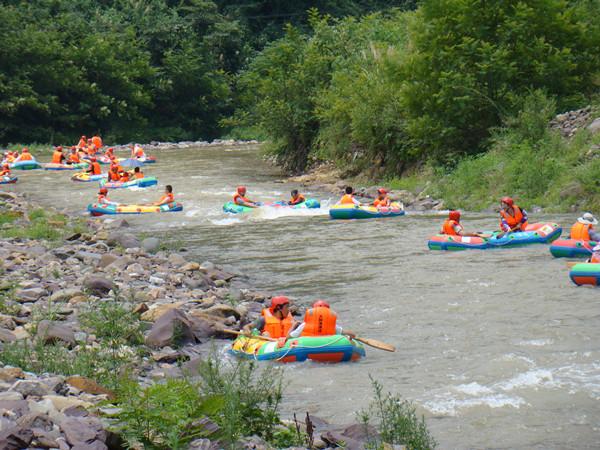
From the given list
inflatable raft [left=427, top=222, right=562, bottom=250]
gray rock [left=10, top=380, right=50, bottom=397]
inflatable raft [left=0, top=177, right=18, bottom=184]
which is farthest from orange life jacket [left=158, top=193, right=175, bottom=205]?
gray rock [left=10, top=380, right=50, bottom=397]

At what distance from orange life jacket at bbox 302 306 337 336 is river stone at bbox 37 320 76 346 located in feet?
8.24

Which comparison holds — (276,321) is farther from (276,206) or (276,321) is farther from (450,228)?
(276,206)

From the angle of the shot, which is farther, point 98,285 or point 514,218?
point 514,218

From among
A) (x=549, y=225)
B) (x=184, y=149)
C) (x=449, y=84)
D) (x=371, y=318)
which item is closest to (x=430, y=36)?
(x=449, y=84)

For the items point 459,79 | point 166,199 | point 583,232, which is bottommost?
point 166,199

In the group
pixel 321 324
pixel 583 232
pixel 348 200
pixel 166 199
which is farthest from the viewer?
pixel 166 199

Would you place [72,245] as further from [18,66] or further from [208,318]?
[18,66]

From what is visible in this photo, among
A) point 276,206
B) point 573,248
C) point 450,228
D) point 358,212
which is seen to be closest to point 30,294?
point 450,228

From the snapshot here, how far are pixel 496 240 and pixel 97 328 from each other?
8.65 metres

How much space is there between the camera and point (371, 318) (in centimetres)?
1158

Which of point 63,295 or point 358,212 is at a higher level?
point 63,295

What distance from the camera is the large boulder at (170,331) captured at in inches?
384

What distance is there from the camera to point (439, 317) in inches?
445

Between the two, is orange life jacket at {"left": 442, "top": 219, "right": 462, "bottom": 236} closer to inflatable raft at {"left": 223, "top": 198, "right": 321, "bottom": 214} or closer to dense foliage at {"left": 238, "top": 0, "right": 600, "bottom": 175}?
inflatable raft at {"left": 223, "top": 198, "right": 321, "bottom": 214}
